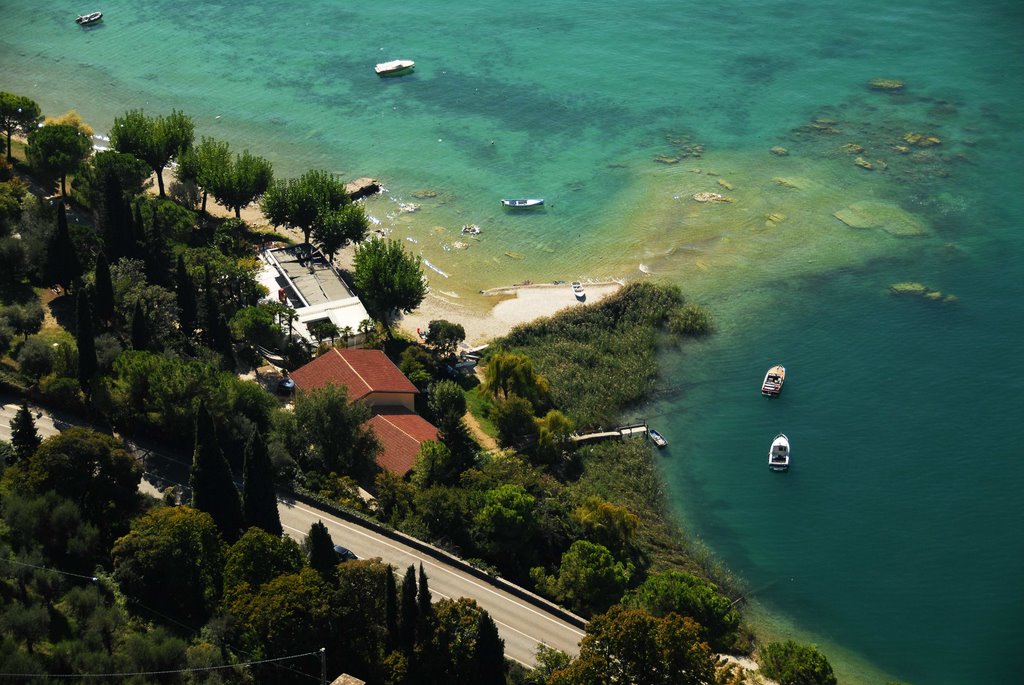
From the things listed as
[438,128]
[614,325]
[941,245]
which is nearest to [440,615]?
[614,325]

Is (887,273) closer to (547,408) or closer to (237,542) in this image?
(547,408)

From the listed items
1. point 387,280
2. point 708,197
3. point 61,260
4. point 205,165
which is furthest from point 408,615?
point 708,197

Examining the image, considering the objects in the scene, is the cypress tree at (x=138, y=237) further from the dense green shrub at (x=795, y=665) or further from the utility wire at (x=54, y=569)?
the dense green shrub at (x=795, y=665)

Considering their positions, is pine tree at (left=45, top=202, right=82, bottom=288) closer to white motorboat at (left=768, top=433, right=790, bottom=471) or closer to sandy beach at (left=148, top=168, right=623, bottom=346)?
sandy beach at (left=148, top=168, right=623, bottom=346)

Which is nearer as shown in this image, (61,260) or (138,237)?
(61,260)

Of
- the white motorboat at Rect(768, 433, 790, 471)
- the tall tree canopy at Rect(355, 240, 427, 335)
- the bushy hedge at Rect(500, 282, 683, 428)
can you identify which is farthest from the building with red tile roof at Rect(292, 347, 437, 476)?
the white motorboat at Rect(768, 433, 790, 471)

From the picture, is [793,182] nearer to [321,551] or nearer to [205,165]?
[205,165]
